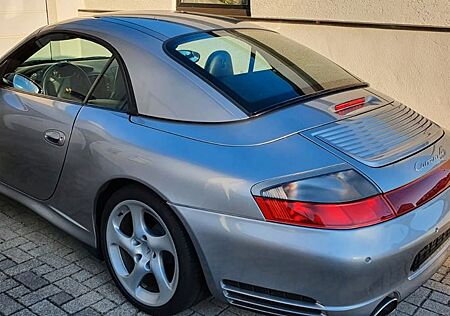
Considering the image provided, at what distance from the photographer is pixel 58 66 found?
3623mm

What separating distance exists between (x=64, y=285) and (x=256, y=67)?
5.58ft

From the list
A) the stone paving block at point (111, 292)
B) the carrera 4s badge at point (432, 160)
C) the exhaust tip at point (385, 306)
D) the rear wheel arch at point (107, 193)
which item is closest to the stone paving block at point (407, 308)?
the exhaust tip at point (385, 306)

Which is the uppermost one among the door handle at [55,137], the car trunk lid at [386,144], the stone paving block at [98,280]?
the car trunk lid at [386,144]

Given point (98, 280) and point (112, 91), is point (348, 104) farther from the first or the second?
point (98, 280)

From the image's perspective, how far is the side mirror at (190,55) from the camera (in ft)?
9.40

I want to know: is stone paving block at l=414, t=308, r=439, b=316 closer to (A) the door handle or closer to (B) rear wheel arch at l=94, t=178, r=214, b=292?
(B) rear wheel arch at l=94, t=178, r=214, b=292

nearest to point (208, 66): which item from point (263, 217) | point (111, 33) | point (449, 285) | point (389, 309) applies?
point (111, 33)

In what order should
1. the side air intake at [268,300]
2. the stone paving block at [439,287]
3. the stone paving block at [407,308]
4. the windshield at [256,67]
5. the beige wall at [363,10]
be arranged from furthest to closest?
the beige wall at [363,10] < the stone paving block at [439,287] < the stone paving block at [407,308] < the windshield at [256,67] < the side air intake at [268,300]

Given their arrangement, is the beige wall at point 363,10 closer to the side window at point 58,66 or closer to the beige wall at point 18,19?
the side window at point 58,66

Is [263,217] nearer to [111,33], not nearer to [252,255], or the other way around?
[252,255]

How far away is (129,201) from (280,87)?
3.35 feet

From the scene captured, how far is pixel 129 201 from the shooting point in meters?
2.72

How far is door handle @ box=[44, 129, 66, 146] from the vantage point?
3.04 meters

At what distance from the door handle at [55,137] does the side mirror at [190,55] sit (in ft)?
2.80
